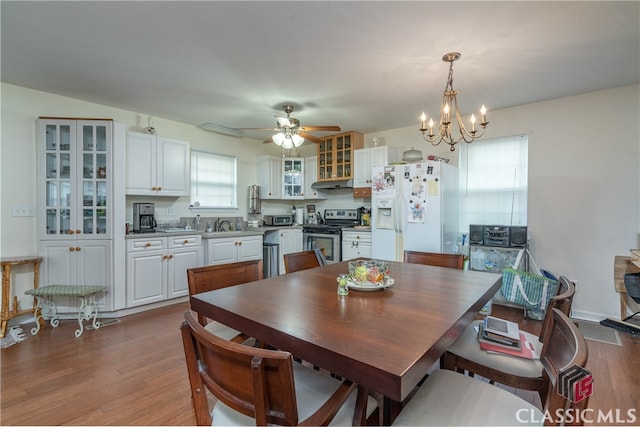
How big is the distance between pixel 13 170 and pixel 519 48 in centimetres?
484

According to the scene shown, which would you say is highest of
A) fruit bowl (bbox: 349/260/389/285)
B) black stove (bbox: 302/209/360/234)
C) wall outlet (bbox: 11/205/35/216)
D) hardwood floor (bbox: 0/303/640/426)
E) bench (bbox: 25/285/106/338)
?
wall outlet (bbox: 11/205/35/216)

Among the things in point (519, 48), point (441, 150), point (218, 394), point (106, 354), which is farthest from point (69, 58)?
point (441, 150)

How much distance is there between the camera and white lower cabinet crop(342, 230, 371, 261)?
420 centimetres

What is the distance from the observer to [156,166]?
3719mm

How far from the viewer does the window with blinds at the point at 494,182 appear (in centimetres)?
362

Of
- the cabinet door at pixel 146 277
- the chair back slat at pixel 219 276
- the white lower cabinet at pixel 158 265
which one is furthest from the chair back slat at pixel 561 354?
the cabinet door at pixel 146 277

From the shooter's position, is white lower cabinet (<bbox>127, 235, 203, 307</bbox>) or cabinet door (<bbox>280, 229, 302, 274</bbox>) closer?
white lower cabinet (<bbox>127, 235, 203, 307</bbox>)

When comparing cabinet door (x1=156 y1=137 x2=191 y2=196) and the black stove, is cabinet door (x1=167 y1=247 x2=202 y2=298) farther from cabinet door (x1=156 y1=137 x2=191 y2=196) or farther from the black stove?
Answer: the black stove

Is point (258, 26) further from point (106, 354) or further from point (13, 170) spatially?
point (13, 170)

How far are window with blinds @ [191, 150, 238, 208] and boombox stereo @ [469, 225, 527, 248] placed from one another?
362cm

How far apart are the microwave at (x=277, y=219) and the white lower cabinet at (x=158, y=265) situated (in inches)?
58.3

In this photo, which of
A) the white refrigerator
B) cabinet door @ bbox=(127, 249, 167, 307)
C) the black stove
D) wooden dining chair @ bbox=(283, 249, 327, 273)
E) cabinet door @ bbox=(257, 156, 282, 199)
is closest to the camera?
wooden dining chair @ bbox=(283, 249, 327, 273)

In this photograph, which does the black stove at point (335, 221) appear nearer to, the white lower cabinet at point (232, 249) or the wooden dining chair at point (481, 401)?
the white lower cabinet at point (232, 249)

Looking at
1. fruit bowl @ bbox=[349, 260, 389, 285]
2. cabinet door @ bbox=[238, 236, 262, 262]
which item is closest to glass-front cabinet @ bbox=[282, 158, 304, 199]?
cabinet door @ bbox=[238, 236, 262, 262]
